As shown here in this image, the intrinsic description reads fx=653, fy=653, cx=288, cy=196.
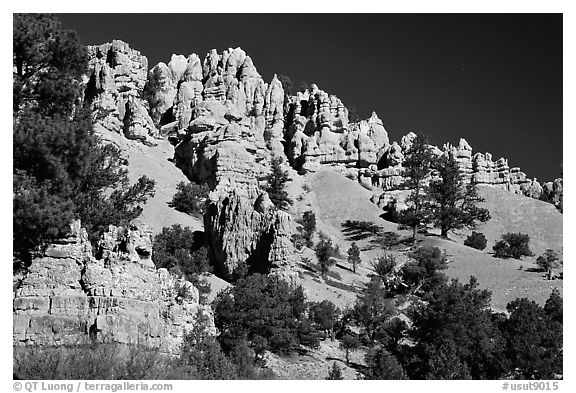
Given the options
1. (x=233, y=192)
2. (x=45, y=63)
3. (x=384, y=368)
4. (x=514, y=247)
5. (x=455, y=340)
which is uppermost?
(x=233, y=192)

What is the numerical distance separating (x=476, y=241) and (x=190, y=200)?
79.6 feet

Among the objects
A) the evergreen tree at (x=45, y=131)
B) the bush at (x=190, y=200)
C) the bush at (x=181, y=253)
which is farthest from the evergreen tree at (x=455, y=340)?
the bush at (x=190, y=200)

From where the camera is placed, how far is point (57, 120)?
17.4m

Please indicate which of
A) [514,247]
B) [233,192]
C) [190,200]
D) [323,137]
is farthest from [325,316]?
[323,137]

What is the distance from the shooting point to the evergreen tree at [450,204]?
55.0 meters

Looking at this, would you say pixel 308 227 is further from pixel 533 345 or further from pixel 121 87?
pixel 533 345

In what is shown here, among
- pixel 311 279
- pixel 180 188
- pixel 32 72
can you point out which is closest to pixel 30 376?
pixel 32 72

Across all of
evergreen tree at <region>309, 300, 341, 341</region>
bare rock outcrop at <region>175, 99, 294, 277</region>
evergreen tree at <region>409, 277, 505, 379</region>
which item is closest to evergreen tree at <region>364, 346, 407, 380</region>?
evergreen tree at <region>409, 277, 505, 379</region>

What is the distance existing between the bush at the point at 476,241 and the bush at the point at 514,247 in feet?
4.49

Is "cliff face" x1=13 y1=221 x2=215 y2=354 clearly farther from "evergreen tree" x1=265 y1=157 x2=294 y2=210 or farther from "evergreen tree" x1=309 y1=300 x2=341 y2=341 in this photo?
"evergreen tree" x1=265 y1=157 x2=294 y2=210

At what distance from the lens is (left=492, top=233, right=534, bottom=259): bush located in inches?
2031

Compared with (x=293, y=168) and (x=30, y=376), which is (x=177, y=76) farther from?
(x=30, y=376)

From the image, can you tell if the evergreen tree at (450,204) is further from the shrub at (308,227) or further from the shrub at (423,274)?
the shrub at (423,274)

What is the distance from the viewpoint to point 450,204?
57.6 metres
